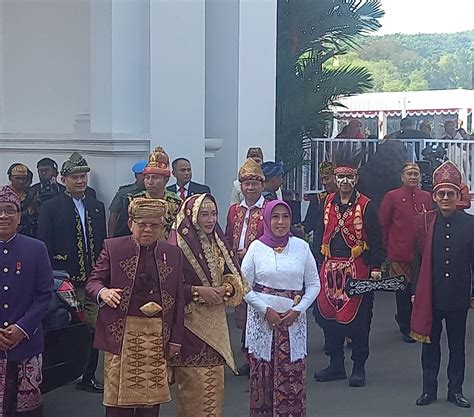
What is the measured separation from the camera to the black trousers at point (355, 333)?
7242mm

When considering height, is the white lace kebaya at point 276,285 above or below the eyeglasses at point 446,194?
below

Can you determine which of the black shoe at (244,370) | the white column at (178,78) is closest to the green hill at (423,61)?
the white column at (178,78)

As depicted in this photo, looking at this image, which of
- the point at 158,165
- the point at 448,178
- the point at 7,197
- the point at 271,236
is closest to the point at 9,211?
the point at 7,197

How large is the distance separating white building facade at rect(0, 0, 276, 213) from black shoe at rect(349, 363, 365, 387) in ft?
11.3

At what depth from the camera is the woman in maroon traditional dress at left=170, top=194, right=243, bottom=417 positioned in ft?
17.3

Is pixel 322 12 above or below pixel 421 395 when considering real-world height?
above

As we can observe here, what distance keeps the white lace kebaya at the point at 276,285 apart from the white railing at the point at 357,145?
8082mm

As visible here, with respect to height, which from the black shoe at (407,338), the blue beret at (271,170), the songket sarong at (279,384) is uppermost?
the blue beret at (271,170)

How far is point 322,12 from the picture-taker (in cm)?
1471

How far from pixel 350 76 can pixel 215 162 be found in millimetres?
4408

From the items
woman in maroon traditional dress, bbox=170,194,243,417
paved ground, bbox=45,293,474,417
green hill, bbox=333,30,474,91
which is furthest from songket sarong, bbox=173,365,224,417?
green hill, bbox=333,30,474,91

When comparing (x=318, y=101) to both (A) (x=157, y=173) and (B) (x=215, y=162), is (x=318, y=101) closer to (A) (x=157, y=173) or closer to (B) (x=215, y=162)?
(B) (x=215, y=162)

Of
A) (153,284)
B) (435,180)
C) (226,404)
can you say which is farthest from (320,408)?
(153,284)

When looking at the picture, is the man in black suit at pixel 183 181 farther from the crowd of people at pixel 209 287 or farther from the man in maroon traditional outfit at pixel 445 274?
the man in maroon traditional outfit at pixel 445 274
